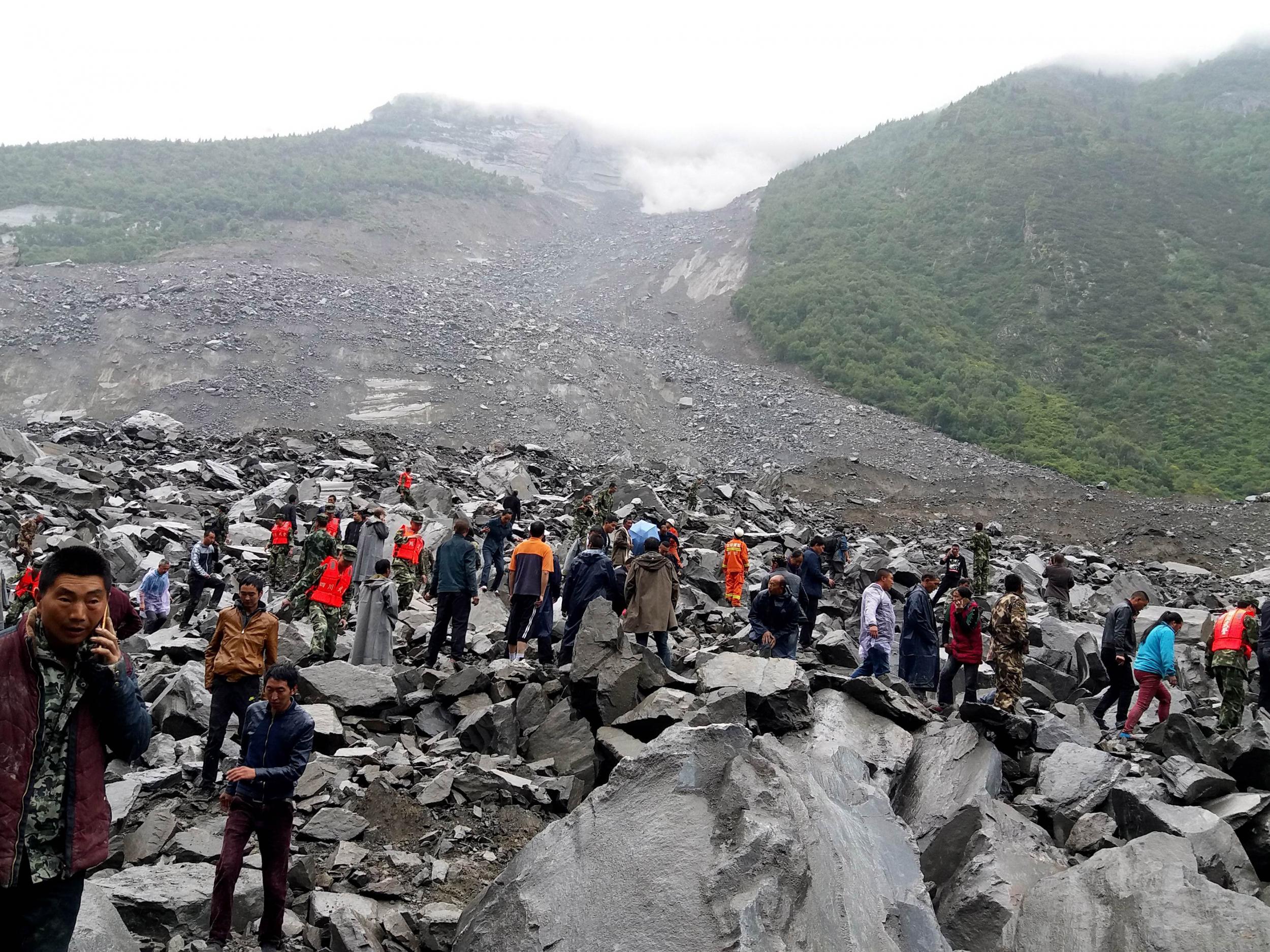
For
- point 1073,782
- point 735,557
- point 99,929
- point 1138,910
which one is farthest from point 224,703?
point 735,557

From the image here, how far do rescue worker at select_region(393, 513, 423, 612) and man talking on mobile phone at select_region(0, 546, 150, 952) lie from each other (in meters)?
8.30

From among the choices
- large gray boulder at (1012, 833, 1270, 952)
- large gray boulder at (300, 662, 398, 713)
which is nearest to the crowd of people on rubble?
large gray boulder at (300, 662, 398, 713)

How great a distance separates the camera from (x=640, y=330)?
167 ft

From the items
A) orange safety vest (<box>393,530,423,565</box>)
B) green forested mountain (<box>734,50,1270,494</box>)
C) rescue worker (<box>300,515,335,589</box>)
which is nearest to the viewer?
rescue worker (<box>300,515,335,589</box>)

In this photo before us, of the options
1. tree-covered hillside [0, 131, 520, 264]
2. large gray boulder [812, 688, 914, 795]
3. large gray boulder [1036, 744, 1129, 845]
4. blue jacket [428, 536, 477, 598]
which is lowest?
large gray boulder [1036, 744, 1129, 845]

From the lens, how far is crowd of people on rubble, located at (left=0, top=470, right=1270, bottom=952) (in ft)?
8.76

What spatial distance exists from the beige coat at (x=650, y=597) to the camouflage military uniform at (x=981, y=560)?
8826 mm

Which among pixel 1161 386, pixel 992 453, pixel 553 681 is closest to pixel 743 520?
pixel 553 681

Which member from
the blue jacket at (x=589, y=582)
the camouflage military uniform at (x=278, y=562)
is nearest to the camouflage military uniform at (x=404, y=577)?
the blue jacket at (x=589, y=582)

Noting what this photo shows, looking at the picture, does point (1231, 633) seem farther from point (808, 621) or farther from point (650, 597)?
point (650, 597)

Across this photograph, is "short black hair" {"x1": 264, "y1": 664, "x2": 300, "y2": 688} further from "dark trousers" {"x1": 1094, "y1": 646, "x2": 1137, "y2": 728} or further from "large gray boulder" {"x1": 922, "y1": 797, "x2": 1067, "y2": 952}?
"dark trousers" {"x1": 1094, "y1": 646, "x2": 1137, "y2": 728}

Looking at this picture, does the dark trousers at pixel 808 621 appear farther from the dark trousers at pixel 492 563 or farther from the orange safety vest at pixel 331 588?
the orange safety vest at pixel 331 588

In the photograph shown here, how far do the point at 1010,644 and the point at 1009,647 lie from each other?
0.03 metres

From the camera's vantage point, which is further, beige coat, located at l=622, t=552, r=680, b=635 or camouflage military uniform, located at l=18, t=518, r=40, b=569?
camouflage military uniform, located at l=18, t=518, r=40, b=569
